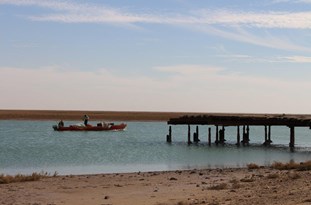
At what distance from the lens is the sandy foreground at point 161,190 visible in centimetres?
1989

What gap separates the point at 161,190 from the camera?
2333cm

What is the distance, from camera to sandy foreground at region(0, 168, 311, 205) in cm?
1989

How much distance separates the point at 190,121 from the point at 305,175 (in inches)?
1535

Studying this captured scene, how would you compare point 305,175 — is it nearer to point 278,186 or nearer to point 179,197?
point 278,186

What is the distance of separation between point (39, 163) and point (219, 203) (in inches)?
968

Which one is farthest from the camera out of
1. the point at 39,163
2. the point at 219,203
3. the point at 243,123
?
the point at 243,123

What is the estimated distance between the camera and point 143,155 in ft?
163

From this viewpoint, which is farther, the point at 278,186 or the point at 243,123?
the point at 243,123

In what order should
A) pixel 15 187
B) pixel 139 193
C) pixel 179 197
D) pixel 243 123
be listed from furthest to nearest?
1. pixel 243 123
2. pixel 15 187
3. pixel 139 193
4. pixel 179 197

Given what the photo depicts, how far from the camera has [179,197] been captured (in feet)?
68.9

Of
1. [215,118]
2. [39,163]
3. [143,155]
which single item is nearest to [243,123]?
[215,118]

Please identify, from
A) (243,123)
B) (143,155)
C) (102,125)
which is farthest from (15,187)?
(102,125)

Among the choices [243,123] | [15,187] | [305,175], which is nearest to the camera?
[15,187]

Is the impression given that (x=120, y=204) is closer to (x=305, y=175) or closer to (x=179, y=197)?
(x=179, y=197)
